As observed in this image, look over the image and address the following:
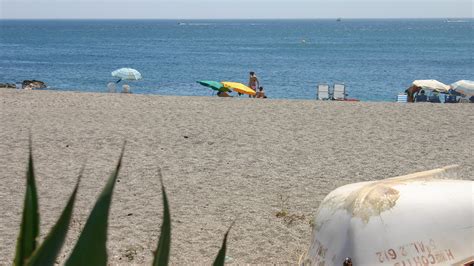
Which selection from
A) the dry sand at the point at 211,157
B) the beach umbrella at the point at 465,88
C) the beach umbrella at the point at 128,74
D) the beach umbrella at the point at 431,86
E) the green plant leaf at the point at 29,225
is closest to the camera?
the green plant leaf at the point at 29,225

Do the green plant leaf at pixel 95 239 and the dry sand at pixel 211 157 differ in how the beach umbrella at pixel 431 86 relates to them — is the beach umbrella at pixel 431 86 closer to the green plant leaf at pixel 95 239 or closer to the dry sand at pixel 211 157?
the dry sand at pixel 211 157

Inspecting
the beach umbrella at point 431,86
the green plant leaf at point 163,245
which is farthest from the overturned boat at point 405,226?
the beach umbrella at point 431,86

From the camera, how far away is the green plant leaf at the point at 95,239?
1.28 m

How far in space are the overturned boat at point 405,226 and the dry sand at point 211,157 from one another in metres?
1.49

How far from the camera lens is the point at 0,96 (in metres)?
15.3

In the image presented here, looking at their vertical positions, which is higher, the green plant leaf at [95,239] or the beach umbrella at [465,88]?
the green plant leaf at [95,239]

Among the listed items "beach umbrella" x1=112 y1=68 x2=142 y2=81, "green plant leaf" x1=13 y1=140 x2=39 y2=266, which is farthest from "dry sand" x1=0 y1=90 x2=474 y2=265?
"beach umbrella" x1=112 y1=68 x2=142 y2=81

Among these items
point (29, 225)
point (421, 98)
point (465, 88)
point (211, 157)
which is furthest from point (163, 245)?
point (465, 88)

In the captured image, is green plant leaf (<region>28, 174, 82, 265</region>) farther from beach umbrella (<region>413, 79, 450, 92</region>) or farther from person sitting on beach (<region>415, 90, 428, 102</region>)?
beach umbrella (<region>413, 79, 450, 92</region>)

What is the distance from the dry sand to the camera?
20.6 ft

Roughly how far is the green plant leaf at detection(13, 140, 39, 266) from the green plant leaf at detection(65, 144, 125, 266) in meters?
0.27

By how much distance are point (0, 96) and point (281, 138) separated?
7672 mm

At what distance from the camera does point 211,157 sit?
31.4 ft

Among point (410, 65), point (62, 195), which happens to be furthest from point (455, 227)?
point (410, 65)
